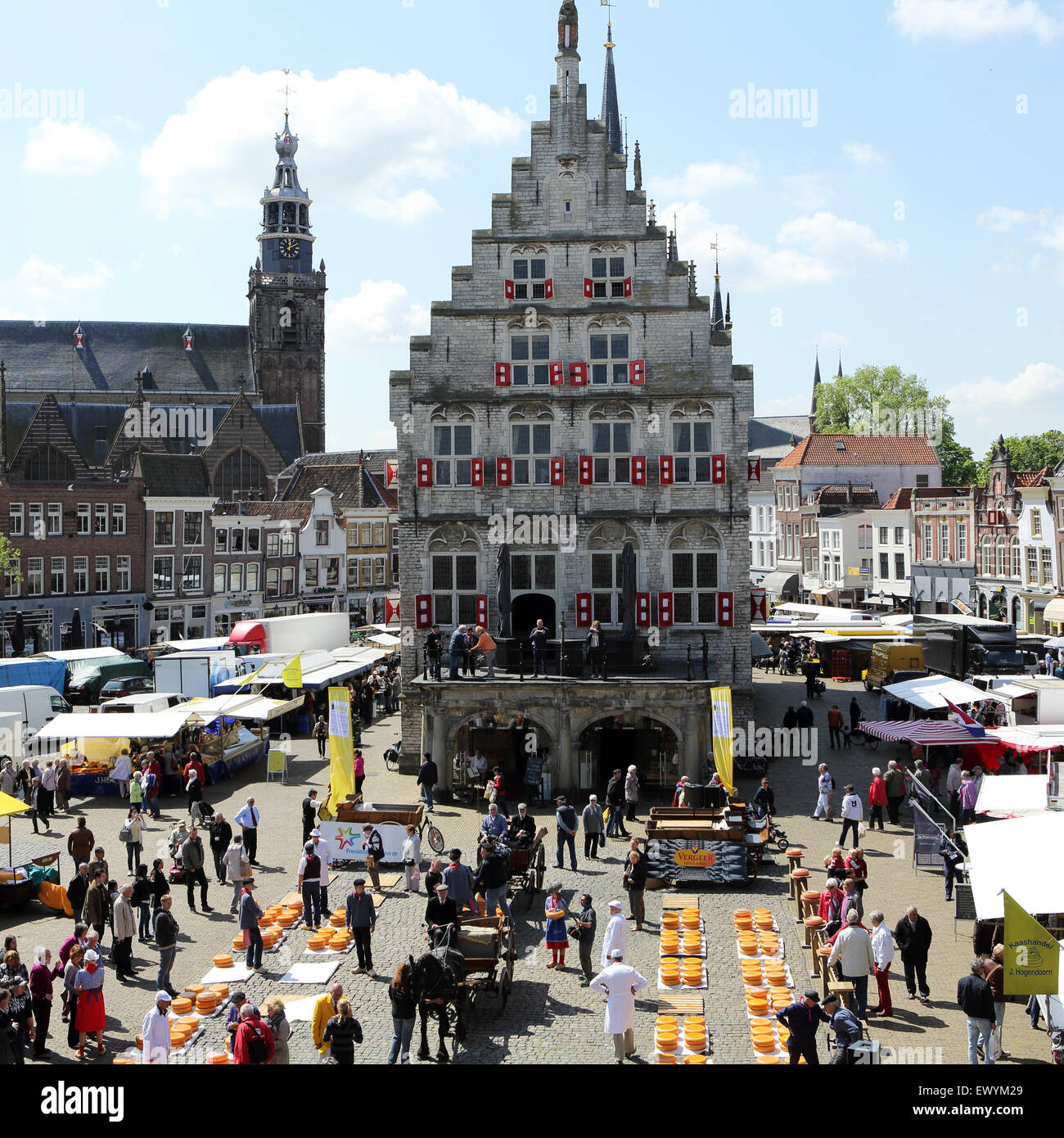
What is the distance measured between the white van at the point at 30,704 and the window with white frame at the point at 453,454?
13062 mm

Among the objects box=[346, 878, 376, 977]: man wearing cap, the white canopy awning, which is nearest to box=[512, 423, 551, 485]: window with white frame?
the white canopy awning

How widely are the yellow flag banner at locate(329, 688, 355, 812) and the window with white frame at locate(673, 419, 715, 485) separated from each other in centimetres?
1255

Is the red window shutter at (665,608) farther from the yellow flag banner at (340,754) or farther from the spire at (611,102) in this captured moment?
the spire at (611,102)

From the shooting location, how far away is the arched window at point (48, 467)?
60.3 metres

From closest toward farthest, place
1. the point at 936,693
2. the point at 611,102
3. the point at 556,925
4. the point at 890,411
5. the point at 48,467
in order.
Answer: the point at 556,925 < the point at 936,693 < the point at 48,467 < the point at 611,102 < the point at 890,411

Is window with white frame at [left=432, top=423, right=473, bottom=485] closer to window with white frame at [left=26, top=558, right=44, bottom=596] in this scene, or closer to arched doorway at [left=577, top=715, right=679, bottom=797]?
arched doorway at [left=577, top=715, right=679, bottom=797]

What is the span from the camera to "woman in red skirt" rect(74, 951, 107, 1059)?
49.4 feet

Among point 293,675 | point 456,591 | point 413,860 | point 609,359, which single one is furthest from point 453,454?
point 413,860

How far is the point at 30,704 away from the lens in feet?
122

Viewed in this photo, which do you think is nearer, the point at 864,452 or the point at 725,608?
the point at 725,608

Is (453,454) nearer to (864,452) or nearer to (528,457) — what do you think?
(528,457)

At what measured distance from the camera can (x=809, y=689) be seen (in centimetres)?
4547

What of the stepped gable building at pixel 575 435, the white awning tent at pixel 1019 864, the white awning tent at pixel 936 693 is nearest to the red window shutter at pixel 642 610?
the stepped gable building at pixel 575 435

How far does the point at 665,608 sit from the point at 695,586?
1.14m
